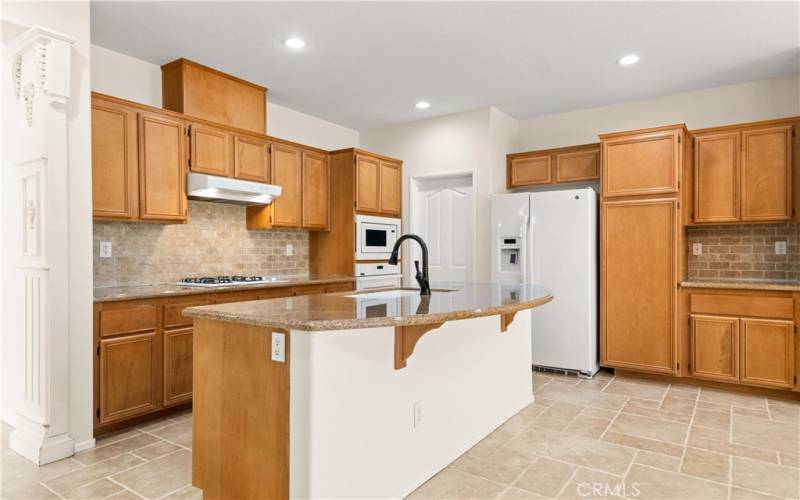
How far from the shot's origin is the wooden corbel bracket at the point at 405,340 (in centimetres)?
220

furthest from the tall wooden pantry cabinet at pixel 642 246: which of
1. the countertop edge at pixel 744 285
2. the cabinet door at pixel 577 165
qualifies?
the cabinet door at pixel 577 165

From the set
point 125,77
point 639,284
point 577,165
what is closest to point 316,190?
point 125,77

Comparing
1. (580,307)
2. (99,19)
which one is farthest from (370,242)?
(99,19)

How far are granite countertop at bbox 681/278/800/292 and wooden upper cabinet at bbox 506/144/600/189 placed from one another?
4.44 ft

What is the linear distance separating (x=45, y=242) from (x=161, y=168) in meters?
1.06

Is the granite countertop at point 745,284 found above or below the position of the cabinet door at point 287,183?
below

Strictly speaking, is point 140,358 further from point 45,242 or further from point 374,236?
point 374,236

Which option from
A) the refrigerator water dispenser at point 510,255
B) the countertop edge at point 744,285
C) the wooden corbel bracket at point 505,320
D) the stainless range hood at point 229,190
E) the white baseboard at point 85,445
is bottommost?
the white baseboard at point 85,445

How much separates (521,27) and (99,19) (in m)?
2.78

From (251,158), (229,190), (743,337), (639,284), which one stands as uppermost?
(251,158)

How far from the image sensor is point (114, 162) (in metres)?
3.26

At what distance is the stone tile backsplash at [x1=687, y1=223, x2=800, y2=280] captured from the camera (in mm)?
4184

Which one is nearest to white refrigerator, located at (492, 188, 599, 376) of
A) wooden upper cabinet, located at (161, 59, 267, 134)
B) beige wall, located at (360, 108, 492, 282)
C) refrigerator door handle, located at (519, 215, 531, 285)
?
refrigerator door handle, located at (519, 215, 531, 285)

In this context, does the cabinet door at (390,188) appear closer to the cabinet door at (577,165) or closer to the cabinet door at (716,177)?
the cabinet door at (577,165)
